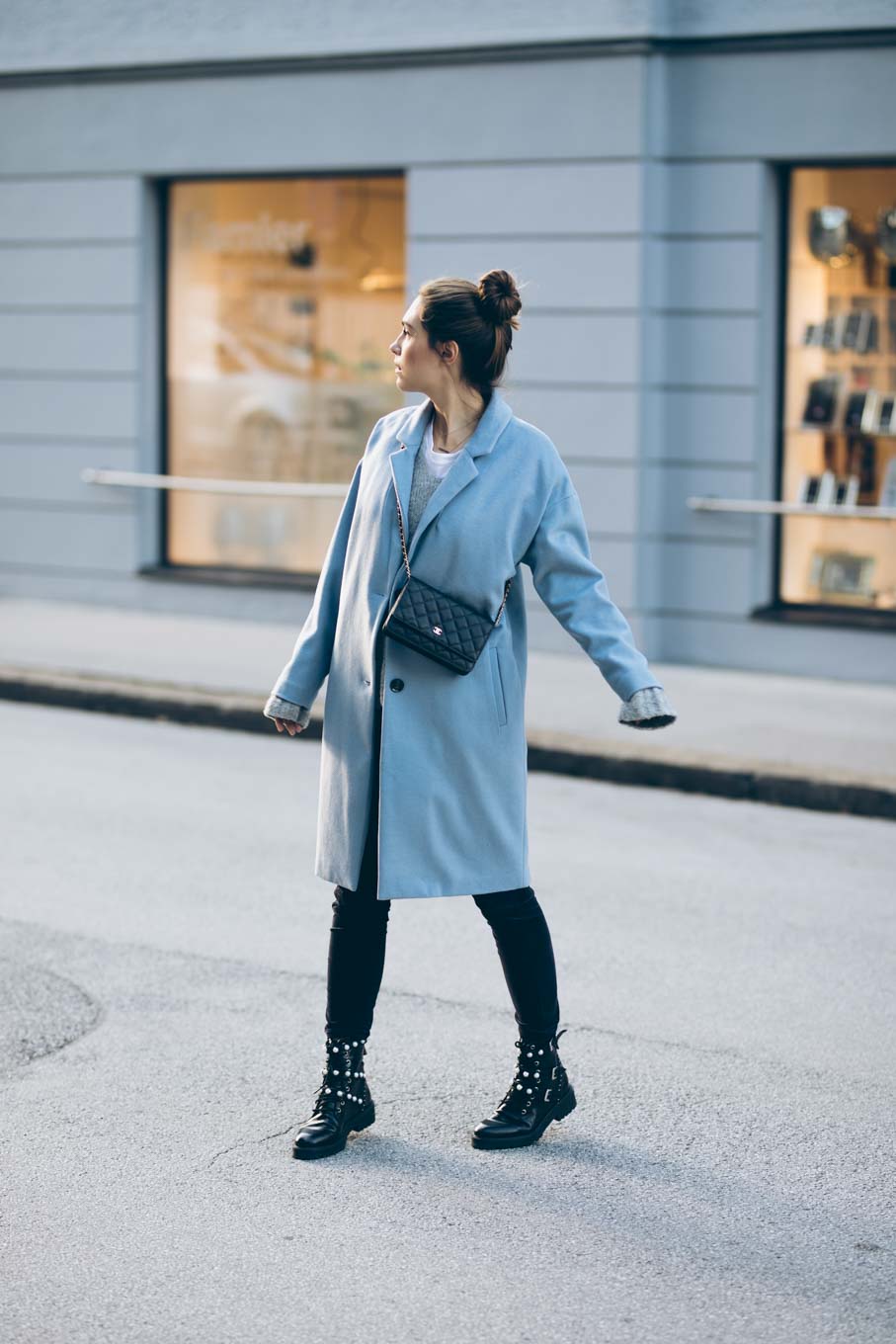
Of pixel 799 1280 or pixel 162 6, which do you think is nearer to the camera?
pixel 799 1280

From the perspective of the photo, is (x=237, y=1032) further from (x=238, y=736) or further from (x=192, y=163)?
(x=192, y=163)

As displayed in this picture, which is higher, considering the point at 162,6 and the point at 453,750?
the point at 162,6

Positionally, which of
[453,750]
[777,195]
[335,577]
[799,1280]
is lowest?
[799,1280]

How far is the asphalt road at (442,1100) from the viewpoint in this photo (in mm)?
3697

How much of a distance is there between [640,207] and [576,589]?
7625 millimetres

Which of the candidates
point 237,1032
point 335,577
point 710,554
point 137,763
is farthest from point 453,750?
point 710,554

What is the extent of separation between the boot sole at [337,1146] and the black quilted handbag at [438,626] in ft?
3.27

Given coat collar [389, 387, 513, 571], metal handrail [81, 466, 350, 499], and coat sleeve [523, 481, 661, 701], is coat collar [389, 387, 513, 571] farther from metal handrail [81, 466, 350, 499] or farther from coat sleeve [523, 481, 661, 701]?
metal handrail [81, 466, 350, 499]

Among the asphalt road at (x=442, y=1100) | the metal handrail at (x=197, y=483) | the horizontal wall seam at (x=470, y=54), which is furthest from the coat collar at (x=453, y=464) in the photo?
the metal handrail at (x=197, y=483)

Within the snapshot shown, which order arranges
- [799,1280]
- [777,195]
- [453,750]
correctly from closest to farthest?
[799,1280] → [453,750] → [777,195]

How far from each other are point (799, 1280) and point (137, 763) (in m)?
5.66

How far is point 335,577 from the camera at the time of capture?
181 inches

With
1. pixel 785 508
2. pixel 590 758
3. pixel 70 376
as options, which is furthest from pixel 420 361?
pixel 70 376

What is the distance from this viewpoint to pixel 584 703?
34.3 ft
